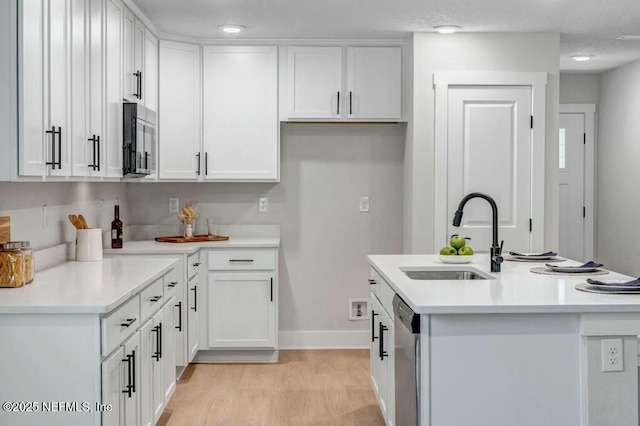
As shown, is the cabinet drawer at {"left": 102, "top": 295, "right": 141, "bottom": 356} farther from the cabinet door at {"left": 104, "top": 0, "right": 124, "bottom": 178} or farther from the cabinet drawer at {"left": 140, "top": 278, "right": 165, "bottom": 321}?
the cabinet door at {"left": 104, "top": 0, "right": 124, "bottom": 178}

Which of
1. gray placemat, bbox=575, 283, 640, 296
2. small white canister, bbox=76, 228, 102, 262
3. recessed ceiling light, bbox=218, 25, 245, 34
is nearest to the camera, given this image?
gray placemat, bbox=575, 283, 640, 296

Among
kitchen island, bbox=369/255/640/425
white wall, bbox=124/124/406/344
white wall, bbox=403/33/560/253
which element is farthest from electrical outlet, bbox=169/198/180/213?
kitchen island, bbox=369/255/640/425

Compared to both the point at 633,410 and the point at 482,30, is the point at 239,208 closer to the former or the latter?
the point at 482,30

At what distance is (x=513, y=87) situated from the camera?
4.83 metres

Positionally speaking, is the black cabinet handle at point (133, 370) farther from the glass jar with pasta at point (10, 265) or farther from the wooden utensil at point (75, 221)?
the wooden utensil at point (75, 221)

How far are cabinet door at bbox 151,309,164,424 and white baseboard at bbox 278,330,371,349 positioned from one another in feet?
6.96

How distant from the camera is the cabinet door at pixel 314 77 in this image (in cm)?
512

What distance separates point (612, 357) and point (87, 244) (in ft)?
8.68

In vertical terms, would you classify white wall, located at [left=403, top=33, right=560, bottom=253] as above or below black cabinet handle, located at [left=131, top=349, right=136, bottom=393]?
above

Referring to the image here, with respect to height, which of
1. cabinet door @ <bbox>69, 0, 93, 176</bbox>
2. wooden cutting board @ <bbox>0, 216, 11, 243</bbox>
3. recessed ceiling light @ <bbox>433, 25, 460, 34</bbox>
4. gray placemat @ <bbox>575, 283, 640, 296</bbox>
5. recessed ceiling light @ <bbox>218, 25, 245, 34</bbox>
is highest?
recessed ceiling light @ <bbox>218, 25, 245, 34</bbox>

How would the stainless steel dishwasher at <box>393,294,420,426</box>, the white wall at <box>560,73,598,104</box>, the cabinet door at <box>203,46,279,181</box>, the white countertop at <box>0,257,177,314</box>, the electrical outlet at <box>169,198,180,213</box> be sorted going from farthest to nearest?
the white wall at <box>560,73,598,104</box> < the electrical outlet at <box>169,198,180,213</box> < the cabinet door at <box>203,46,279,181</box> < the stainless steel dishwasher at <box>393,294,420,426</box> < the white countertop at <box>0,257,177,314</box>

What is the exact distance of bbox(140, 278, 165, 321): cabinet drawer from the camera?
299cm

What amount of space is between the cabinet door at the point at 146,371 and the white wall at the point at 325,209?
91.8 inches

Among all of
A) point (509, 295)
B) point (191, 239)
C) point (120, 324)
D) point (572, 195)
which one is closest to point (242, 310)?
point (191, 239)
